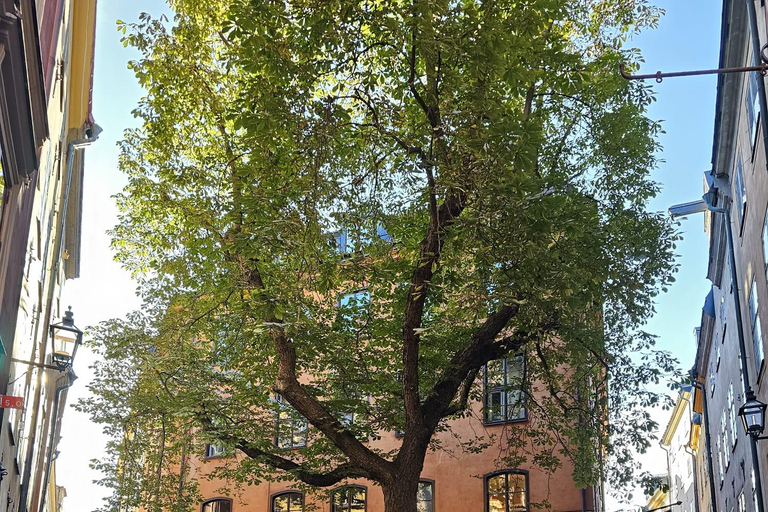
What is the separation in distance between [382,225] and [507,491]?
38.6 ft

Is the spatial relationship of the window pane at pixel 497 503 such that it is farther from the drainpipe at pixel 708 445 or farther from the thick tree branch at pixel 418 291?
the thick tree branch at pixel 418 291

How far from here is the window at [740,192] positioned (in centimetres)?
1659

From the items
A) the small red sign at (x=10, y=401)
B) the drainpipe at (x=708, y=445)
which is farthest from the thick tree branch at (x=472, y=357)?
the drainpipe at (x=708, y=445)

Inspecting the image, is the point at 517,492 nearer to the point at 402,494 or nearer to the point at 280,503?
the point at 280,503

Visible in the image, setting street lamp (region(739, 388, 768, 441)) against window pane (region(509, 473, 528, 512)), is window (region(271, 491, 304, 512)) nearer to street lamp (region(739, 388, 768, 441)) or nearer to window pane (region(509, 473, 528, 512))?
window pane (region(509, 473, 528, 512))

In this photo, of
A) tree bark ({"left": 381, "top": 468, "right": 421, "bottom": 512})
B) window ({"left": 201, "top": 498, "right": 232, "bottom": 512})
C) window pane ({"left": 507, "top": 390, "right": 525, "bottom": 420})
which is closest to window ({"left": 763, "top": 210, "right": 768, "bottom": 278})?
window pane ({"left": 507, "top": 390, "right": 525, "bottom": 420})

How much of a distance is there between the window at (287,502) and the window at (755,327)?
14.7 metres

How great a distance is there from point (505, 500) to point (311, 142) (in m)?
14.3

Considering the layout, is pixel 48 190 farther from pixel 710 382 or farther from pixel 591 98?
pixel 710 382

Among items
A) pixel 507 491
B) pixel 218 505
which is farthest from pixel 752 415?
pixel 218 505

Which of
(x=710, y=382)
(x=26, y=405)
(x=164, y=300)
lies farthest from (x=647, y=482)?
(x=710, y=382)

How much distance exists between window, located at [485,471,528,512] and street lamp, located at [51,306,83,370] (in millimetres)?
13944

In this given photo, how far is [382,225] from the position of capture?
46.2 feet

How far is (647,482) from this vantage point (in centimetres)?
1534
